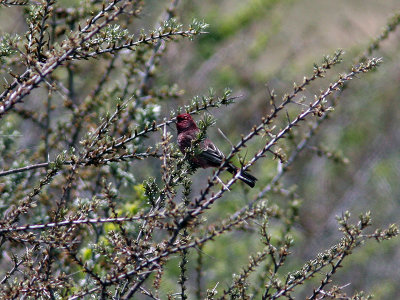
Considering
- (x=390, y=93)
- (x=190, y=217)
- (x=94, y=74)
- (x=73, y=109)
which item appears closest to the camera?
(x=190, y=217)

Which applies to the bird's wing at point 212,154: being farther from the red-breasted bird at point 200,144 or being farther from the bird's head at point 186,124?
the bird's head at point 186,124

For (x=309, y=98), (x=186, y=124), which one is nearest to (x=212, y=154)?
(x=186, y=124)

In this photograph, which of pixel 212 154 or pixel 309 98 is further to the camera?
pixel 309 98

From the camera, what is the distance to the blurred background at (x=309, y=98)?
33.4 feet

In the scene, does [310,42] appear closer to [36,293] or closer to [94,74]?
[94,74]

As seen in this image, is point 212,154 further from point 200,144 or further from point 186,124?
point 186,124

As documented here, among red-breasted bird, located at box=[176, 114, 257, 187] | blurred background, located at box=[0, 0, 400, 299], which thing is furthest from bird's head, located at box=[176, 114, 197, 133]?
blurred background, located at box=[0, 0, 400, 299]

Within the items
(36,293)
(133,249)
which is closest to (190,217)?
(133,249)

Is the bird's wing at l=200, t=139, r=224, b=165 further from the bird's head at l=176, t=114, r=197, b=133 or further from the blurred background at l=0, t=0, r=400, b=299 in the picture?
the blurred background at l=0, t=0, r=400, b=299

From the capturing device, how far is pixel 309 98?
12.6m

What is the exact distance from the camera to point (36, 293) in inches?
122

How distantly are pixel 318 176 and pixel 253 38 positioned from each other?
3.70m

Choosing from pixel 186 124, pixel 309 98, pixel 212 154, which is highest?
pixel 309 98

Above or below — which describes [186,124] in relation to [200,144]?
above
